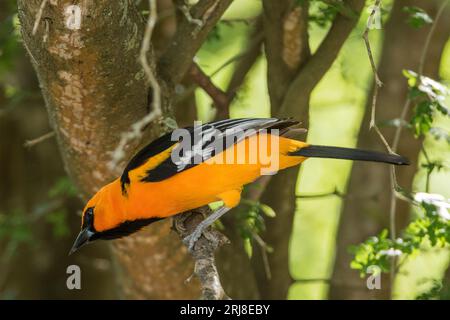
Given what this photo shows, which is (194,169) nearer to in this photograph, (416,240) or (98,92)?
(98,92)

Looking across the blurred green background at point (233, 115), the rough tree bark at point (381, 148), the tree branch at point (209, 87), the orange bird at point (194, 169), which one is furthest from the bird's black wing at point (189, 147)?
the blurred green background at point (233, 115)

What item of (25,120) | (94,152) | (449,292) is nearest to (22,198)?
(25,120)

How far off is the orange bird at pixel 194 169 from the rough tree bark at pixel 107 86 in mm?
309

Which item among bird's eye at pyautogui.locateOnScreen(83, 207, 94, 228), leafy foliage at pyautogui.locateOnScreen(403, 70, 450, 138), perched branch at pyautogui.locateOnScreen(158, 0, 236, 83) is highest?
perched branch at pyautogui.locateOnScreen(158, 0, 236, 83)

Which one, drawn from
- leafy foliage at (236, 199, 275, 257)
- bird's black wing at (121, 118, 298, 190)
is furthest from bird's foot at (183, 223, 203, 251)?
leafy foliage at (236, 199, 275, 257)

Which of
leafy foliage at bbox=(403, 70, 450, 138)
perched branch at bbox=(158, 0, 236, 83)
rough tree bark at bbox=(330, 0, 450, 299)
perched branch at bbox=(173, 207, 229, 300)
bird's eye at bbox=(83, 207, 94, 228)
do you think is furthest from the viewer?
rough tree bark at bbox=(330, 0, 450, 299)

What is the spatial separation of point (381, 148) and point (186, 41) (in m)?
2.11

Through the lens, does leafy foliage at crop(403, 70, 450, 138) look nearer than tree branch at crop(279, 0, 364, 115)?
Yes

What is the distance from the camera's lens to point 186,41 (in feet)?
14.8

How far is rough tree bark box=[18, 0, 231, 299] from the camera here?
3.68 m

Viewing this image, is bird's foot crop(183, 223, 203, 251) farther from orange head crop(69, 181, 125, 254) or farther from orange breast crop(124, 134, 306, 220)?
orange head crop(69, 181, 125, 254)

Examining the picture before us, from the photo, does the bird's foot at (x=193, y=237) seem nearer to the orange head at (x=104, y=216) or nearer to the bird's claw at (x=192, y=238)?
the bird's claw at (x=192, y=238)

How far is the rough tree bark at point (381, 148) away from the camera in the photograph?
598cm

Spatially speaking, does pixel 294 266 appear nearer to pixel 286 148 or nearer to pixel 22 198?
pixel 22 198
